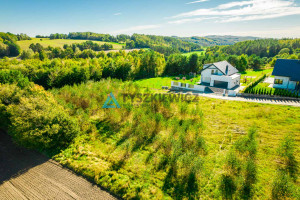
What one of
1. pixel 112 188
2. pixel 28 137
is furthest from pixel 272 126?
pixel 28 137

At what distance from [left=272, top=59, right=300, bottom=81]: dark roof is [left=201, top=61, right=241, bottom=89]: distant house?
25.6 feet

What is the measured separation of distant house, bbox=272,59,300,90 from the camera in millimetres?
31902

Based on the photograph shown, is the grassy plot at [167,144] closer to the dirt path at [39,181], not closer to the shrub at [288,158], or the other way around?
the shrub at [288,158]

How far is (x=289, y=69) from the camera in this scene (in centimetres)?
3297

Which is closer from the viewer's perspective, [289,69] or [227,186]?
[227,186]

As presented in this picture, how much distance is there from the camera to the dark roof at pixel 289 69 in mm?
31753

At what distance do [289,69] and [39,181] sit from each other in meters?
45.3

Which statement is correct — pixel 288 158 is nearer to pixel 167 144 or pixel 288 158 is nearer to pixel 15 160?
pixel 167 144

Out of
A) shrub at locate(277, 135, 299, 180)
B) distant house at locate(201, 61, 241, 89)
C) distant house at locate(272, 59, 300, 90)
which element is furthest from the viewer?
distant house at locate(201, 61, 241, 89)

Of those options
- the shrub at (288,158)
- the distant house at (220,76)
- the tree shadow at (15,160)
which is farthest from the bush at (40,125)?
the distant house at (220,76)

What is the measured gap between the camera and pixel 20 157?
594 inches

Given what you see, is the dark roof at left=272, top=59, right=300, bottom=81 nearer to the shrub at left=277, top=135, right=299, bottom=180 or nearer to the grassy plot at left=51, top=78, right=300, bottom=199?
the grassy plot at left=51, top=78, right=300, bottom=199

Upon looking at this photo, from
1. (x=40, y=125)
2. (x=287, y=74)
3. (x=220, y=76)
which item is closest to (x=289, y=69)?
(x=287, y=74)

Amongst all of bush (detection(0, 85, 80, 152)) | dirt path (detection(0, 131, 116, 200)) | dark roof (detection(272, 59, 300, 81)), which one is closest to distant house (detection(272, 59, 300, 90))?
dark roof (detection(272, 59, 300, 81))
